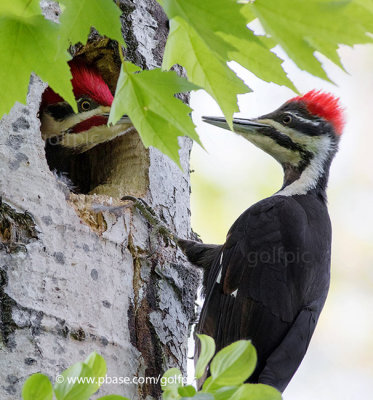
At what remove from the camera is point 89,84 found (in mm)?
3389

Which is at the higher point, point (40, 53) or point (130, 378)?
point (40, 53)

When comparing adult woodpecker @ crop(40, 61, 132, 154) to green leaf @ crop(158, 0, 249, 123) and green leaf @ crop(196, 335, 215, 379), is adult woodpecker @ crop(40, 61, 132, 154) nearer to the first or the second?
green leaf @ crop(158, 0, 249, 123)

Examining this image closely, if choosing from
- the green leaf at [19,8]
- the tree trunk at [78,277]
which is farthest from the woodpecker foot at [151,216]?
the green leaf at [19,8]

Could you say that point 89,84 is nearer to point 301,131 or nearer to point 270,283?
point 301,131

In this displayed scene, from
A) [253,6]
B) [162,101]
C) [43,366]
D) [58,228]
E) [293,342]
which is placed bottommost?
[293,342]

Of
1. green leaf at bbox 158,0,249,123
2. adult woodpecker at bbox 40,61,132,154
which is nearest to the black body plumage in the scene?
adult woodpecker at bbox 40,61,132,154

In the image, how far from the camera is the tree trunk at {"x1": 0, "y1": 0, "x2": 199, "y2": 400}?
2.00 metres

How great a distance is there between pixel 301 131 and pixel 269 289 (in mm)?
1064

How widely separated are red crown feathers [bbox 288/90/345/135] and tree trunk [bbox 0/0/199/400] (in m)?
1.19

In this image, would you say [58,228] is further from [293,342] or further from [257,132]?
[257,132]

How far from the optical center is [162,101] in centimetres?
145

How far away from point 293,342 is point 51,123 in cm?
187

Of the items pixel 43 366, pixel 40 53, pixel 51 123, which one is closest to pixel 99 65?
pixel 51 123

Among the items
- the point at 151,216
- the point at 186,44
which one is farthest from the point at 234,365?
the point at 151,216
